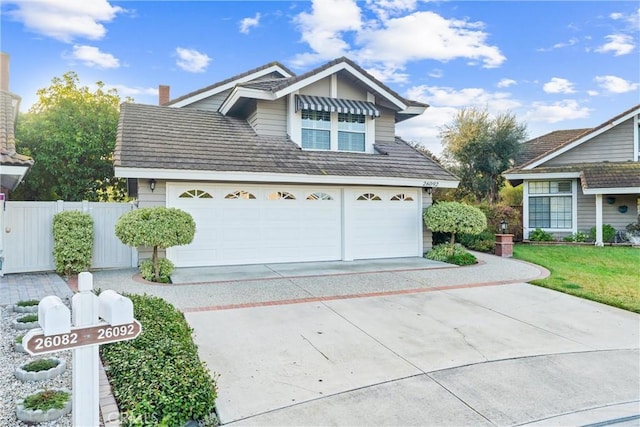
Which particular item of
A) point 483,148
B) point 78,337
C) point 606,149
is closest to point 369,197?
point 78,337

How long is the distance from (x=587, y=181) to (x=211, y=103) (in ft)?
52.8

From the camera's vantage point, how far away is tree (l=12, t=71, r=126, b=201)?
16500 mm

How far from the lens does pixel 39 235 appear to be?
10164 millimetres

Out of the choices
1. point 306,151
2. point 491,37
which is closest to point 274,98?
point 306,151

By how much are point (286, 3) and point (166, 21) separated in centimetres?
376

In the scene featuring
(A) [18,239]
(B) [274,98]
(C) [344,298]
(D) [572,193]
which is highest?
(B) [274,98]

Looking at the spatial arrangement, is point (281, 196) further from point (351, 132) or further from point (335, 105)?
point (351, 132)

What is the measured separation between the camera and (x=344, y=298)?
26.7ft

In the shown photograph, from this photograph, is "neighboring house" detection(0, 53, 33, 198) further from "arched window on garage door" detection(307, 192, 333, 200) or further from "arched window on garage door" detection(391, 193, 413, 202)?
"arched window on garage door" detection(391, 193, 413, 202)

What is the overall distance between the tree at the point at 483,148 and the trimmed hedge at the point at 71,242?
20.7m

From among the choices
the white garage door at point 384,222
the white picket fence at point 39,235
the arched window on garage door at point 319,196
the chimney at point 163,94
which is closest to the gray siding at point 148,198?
the white picket fence at point 39,235

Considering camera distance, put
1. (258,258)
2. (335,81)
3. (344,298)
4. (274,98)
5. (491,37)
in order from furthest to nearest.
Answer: (491,37) → (335,81) → (274,98) → (258,258) → (344,298)

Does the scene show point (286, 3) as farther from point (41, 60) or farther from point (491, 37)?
point (41, 60)

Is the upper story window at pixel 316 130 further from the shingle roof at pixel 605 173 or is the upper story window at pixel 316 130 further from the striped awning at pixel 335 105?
the shingle roof at pixel 605 173
